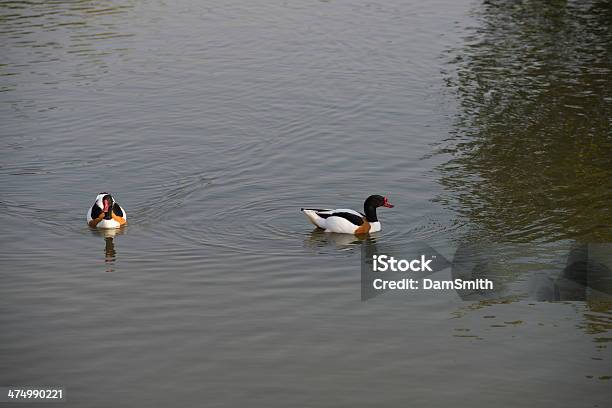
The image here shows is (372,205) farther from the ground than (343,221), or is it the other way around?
(372,205)

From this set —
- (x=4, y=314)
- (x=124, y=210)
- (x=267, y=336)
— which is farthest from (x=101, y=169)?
(x=267, y=336)

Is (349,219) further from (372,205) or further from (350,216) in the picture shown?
(372,205)

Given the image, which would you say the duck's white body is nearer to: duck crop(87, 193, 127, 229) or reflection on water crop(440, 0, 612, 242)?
reflection on water crop(440, 0, 612, 242)

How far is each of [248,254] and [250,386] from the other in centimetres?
552

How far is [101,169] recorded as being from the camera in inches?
1027

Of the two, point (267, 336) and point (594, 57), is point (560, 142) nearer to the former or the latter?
point (594, 57)

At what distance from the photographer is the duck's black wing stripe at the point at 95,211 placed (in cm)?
2216

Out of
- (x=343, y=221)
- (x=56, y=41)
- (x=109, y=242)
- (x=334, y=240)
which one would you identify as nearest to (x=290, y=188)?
(x=343, y=221)

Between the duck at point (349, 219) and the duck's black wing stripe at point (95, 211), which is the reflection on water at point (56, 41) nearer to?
the duck's black wing stripe at point (95, 211)

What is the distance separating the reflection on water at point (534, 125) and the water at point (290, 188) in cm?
9

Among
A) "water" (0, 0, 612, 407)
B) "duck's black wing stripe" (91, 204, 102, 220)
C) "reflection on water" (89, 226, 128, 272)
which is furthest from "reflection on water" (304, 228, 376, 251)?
"duck's black wing stripe" (91, 204, 102, 220)

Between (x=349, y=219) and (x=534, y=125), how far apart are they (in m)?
8.89

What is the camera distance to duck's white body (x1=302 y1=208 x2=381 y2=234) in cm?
2181

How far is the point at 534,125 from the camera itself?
28844 millimetres
